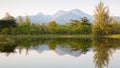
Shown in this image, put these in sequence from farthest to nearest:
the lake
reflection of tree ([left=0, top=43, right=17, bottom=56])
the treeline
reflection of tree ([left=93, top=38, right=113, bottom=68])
Result: the treeline → reflection of tree ([left=0, top=43, right=17, bottom=56]) → reflection of tree ([left=93, top=38, right=113, bottom=68]) → the lake

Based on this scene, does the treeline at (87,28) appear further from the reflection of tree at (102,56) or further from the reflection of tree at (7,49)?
the reflection of tree at (102,56)

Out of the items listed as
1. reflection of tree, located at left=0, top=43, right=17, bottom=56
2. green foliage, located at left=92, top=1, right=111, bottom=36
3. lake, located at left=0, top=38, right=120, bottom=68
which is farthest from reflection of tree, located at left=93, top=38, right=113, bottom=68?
green foliage, located at left=92, top=1, right=111, bottom=36

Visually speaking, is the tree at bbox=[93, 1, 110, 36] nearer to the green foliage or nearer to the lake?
the green foliage

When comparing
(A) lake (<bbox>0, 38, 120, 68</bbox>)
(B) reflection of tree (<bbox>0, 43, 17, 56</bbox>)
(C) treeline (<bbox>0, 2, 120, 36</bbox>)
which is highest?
(C) treeline (<bbox>0, 2, 120, 36</bbox>)

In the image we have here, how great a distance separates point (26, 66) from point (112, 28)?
67134 millimetres

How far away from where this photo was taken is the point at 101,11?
263ft

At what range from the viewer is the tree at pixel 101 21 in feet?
255

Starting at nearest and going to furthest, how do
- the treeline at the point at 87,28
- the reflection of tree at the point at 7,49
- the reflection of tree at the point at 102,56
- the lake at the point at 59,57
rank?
the lake at the point at 59,57 < the reflection of tree at the point at 102,56 < the reflection of tree at the point at 7,49 < the treeline at the point at 87,28

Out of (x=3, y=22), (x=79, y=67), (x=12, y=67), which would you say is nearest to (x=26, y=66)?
(x=12, y=67)


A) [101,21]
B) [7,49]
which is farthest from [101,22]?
[7,49]

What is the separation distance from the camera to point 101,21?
79375 mm

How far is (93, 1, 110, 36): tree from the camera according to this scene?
77.8 meters

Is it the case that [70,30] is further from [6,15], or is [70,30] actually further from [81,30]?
[6,15]

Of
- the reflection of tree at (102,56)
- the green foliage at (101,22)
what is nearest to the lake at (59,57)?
the reflection of tree at (102,56)
